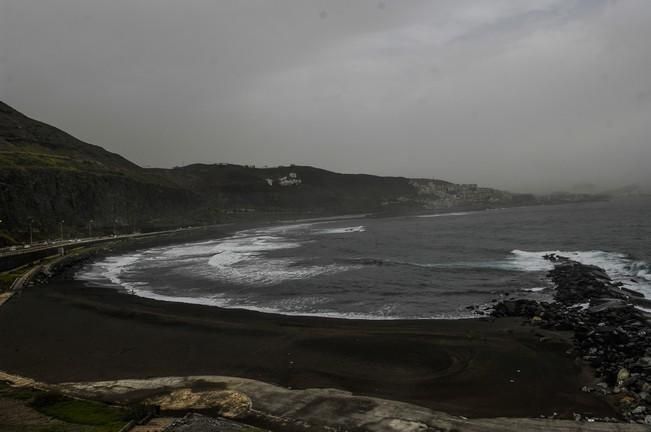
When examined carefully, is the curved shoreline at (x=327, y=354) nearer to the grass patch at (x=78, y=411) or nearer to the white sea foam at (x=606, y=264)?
the grass patch at (x=78, y=411)

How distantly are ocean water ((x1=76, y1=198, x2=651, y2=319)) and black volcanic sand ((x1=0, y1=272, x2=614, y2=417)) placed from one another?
4.02m

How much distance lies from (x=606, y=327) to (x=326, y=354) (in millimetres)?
14277

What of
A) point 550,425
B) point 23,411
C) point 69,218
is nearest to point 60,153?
point 69,218

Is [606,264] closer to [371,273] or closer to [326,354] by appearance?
[371,273]

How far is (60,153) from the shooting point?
14688 centimetres

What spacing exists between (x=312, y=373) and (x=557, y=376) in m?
9.94

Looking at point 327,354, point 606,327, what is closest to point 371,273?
point 327,354

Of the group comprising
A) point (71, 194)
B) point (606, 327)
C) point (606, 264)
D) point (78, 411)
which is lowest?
point (606, 264)

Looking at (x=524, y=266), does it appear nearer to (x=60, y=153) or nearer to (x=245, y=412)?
(x=245, y=412)

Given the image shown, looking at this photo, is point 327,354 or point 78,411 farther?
point 327,354

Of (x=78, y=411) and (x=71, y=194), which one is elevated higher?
(x=71, y=194)

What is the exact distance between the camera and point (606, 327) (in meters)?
21.6

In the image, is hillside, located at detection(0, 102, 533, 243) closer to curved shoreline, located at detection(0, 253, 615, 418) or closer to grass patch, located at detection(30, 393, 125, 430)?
curved shoreline, located at detection(0, 253, 615, 418)

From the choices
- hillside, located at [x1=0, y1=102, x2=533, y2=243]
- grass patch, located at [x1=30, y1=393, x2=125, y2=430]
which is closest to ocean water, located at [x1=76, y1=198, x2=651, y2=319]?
grass patch, located at [x1=30, y1=393, x2=125, y2=430]
